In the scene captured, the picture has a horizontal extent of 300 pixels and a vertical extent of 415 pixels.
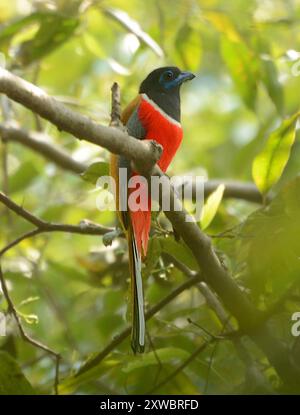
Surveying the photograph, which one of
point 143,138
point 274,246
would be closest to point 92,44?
point 143,138

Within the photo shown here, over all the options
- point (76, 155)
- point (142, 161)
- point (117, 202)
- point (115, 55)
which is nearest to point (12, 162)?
point (76, 155)

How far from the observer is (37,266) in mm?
4902

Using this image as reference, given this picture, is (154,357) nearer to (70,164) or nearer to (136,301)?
(136,301)

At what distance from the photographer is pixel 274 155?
3.54 metres

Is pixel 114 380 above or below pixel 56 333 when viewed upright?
above

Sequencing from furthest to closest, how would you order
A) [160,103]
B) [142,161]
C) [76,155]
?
[76,155], [160,103], [142,161]

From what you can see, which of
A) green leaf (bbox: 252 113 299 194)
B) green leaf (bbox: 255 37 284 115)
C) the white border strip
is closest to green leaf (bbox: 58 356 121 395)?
green leaf (bbox: 252 113 299 194)

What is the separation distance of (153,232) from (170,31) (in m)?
1.74

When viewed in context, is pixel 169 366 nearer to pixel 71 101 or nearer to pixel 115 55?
pixel 71 101

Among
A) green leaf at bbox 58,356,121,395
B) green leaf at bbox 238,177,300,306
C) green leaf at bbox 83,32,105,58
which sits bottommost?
green leaf at bbox 58,356,121,395

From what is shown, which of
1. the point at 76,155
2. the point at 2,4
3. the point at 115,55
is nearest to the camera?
the point at 76,155

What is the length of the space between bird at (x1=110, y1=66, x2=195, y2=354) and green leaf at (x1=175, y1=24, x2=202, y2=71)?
0.51 m

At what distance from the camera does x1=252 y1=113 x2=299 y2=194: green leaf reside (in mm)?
3447

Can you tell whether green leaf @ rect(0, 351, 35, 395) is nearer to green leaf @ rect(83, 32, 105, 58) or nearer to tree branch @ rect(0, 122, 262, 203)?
tree branch @ rect(0, 122, 262, 203)
